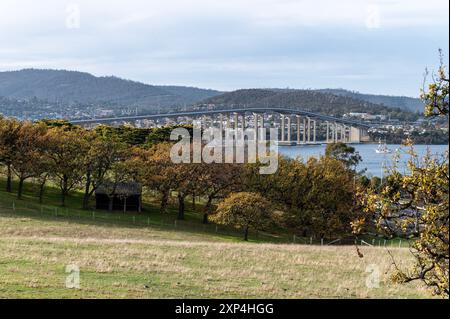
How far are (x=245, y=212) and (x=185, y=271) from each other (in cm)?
2524

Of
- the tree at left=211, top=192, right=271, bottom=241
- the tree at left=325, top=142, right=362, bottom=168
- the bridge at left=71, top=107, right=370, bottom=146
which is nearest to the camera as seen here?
the tree at left=211, top=192, right=271, bottom=241

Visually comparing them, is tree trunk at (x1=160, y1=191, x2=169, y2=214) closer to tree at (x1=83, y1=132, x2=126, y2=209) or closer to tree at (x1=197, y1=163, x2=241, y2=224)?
tree at (x1=197, y1=163, x2=241, y2=224)

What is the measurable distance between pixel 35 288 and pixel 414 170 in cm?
993

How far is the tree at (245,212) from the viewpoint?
4466 centimetres

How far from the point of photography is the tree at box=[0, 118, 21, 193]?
50.6 meters

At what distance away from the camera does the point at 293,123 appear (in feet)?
654

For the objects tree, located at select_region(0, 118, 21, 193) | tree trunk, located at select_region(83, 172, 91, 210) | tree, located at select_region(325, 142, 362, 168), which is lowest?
tree trunk, located at select_region(83, 172, 91, 210)

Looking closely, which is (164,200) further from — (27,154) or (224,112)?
(224,112)

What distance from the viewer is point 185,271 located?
19.6 meters

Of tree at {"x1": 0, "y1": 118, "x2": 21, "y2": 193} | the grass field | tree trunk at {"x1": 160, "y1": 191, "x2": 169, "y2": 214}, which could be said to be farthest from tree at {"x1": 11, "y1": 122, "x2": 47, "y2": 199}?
the grass field

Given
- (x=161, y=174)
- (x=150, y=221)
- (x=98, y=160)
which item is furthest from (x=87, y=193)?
(x=150, y=221)

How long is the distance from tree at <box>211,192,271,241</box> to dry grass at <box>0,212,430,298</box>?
15.9m
